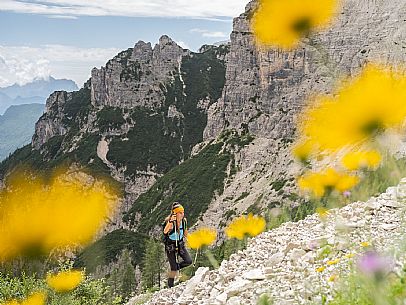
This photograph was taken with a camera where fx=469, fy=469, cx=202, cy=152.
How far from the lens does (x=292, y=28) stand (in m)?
1.55

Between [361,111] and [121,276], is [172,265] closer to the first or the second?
[361,111]

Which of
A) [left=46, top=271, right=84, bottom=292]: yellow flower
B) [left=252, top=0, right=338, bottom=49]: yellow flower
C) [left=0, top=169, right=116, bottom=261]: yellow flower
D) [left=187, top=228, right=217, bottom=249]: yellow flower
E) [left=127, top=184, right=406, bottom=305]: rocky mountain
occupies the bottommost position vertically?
[left=127, top=184, right=406, bottom=305]: rocky mountain

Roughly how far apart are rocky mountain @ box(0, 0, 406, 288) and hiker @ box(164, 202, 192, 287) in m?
28.2

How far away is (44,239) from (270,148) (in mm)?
112440

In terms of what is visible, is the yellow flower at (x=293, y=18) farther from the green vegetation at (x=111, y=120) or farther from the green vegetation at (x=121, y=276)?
the green vegetation at (x=111, y=120)

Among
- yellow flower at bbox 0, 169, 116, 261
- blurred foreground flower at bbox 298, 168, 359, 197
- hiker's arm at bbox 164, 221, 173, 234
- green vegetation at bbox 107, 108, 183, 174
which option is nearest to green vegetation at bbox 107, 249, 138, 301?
hiker's arm at bbox 164, 221, 173, 234

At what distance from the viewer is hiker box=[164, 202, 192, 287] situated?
1016 cm

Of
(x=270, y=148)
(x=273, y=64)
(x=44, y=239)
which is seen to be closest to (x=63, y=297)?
(x=44, y=239)

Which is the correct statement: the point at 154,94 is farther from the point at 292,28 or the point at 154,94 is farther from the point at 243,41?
the point at 292,28

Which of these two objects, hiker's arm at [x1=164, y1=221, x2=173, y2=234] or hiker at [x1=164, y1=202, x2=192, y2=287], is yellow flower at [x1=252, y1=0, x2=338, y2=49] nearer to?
hiker at [x1=164, y1=202, x2=192, y2=287]

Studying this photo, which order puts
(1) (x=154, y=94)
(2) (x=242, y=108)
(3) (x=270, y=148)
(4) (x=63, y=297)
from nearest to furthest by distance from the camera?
(4) (x=63, y=297) → (3) (x=270, y=148) → (2) (x=242, y=108) → (1) (x=154, y=94)

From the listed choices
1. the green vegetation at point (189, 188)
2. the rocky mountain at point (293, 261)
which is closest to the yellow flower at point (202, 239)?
the rocky mountain at point (293, 261)

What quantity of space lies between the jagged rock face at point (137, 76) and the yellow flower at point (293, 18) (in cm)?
18603

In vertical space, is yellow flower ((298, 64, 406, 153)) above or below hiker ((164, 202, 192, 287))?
above
